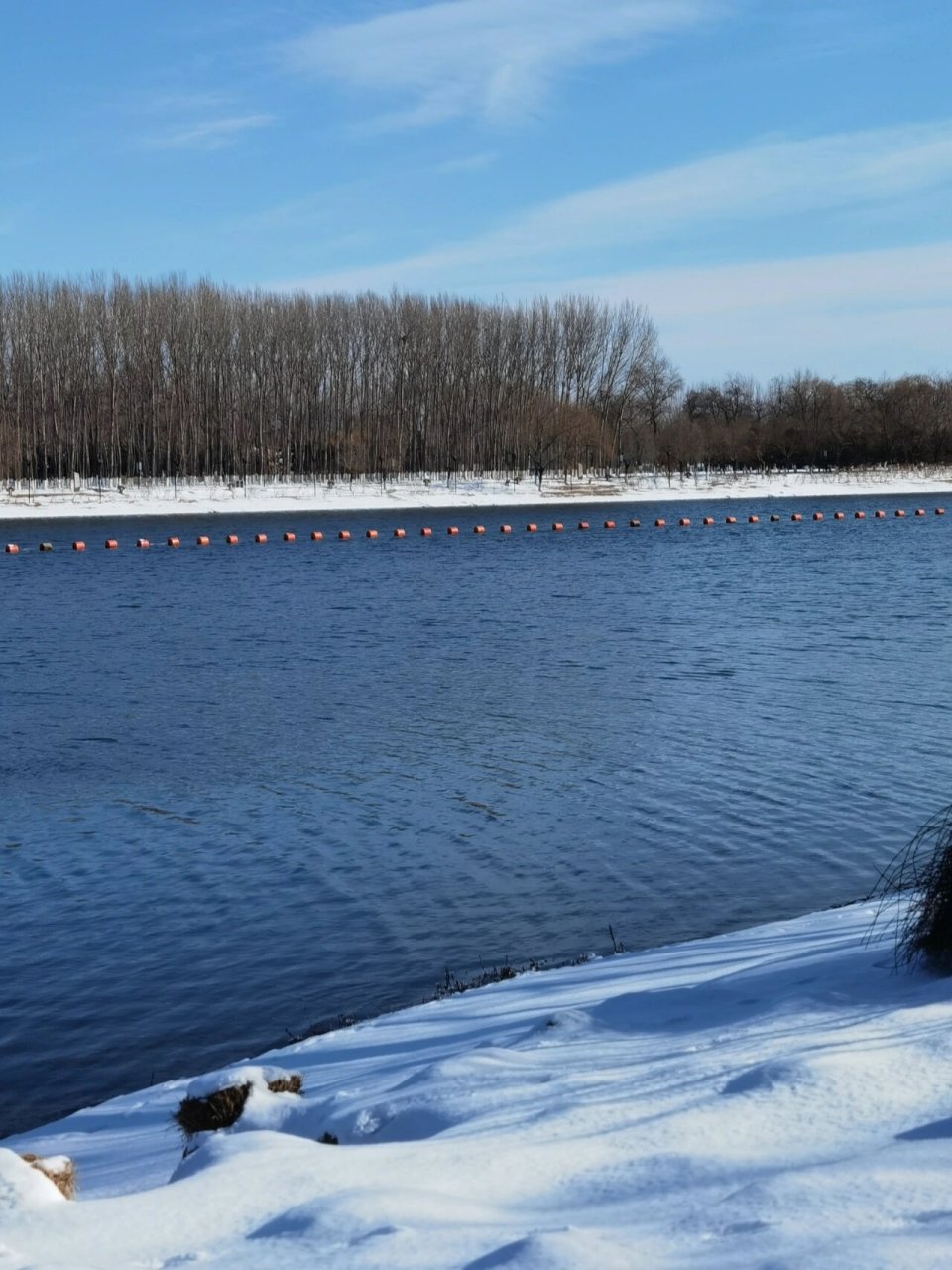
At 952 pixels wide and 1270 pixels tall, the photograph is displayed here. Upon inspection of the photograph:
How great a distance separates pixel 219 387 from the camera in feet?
309

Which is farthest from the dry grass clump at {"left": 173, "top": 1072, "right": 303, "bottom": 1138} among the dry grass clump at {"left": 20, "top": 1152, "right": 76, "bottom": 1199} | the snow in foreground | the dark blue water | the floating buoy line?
the floating buoy line

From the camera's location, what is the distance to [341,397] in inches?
3903

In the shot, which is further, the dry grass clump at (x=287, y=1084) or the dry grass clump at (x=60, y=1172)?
the dry grass clump at (x=287, y=1084)

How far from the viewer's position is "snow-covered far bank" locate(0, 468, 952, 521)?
79.6 m

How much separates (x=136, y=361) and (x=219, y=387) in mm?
5987

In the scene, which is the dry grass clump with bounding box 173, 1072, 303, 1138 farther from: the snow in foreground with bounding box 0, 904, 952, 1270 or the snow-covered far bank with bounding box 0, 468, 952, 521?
the snow-covered far bank with bounding box 0, 468, 952, 521

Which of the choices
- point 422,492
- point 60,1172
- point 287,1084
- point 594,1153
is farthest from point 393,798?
point 422,492

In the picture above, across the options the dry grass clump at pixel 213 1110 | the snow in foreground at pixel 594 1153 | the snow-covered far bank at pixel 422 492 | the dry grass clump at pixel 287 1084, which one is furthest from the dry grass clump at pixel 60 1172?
the snow-covered far bank at pixel 422 492

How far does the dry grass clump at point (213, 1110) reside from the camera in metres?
5.74

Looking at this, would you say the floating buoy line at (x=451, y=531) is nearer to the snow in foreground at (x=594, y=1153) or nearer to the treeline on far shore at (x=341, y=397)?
the treeline on far shore at (x=341, y=397)

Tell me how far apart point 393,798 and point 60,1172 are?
30.0 ft

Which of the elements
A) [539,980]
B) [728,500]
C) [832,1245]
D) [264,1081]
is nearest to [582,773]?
[539,980]

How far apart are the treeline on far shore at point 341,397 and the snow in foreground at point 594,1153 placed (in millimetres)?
79624

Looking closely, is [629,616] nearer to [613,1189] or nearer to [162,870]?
[162,870]
